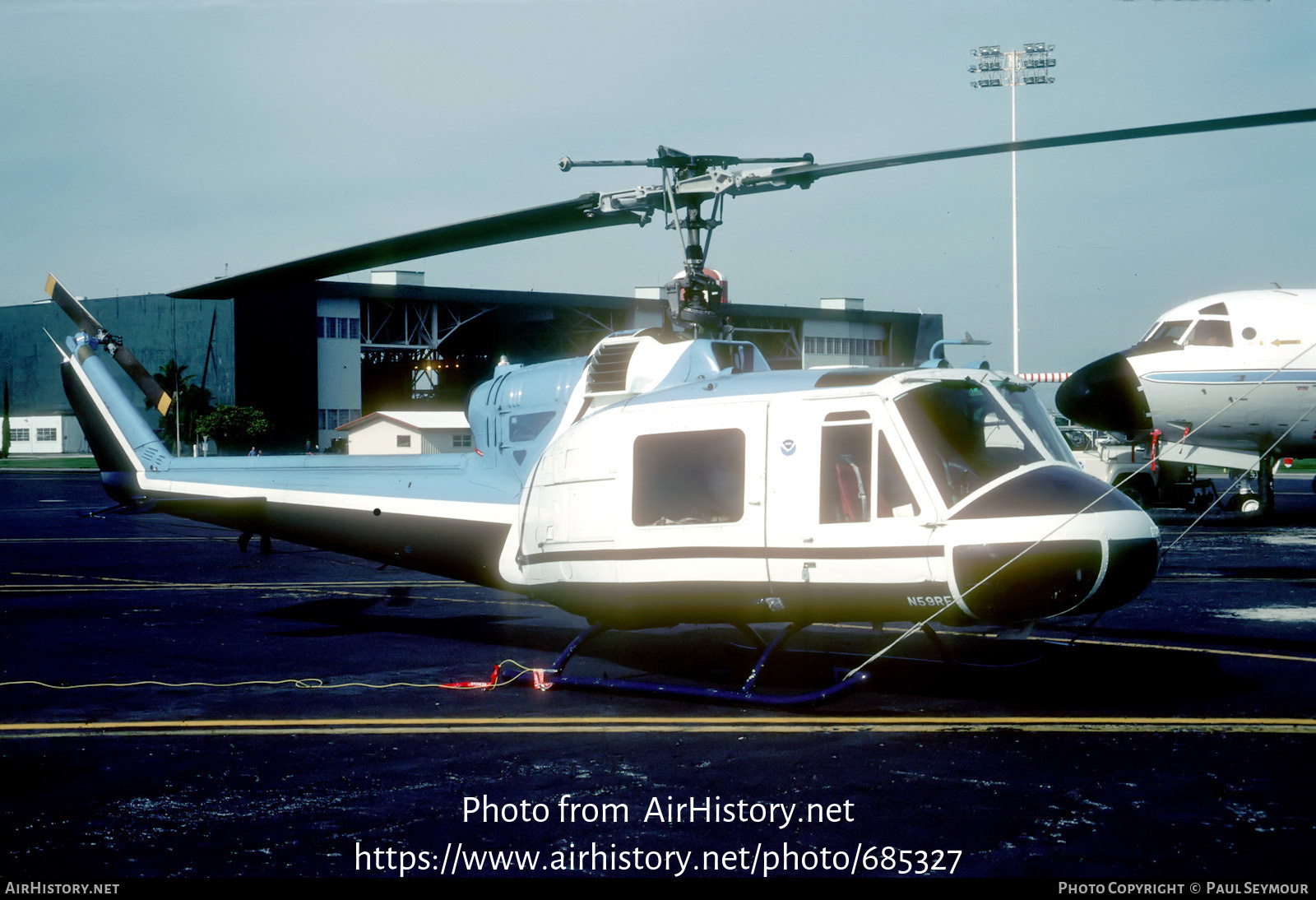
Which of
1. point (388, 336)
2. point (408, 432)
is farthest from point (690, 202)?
point (388, 336)

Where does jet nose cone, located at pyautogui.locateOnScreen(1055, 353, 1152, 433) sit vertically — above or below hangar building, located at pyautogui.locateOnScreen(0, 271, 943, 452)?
below

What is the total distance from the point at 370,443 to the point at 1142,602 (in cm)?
5972

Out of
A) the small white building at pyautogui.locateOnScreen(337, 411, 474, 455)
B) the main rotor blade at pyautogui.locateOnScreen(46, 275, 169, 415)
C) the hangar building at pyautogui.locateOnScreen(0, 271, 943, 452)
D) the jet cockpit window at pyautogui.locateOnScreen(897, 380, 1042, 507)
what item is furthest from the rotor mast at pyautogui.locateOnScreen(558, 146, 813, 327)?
the hangar building at pyautogui.locateOnScreen(0, 271, 943, 452)

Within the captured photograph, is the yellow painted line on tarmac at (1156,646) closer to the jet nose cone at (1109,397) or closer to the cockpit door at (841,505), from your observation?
the cockpit door at (841,505)

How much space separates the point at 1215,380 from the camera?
76.9 ft

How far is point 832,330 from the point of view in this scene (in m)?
83.9

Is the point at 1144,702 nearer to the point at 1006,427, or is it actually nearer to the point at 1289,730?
the point at 1289,730

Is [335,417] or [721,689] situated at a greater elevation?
[335,417]

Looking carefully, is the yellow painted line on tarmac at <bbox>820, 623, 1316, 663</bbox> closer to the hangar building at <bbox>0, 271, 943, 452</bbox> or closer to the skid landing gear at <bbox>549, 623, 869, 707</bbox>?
the skid landing gear at <bbox>549, 623, 869, 707</bbox>

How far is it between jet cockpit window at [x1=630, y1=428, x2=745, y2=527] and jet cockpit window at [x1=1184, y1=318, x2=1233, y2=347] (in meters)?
17.6

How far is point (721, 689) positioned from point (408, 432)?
198 ft

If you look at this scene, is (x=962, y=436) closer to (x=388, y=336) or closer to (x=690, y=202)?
(x=690, y=202)

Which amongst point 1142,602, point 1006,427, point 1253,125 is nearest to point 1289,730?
point 1006,427

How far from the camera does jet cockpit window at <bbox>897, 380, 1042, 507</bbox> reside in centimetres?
880
